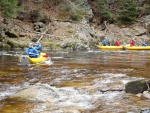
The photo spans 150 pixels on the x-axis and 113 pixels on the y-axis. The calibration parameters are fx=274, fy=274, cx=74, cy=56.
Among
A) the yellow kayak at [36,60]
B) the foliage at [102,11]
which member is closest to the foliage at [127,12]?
the foliage at [102,11]

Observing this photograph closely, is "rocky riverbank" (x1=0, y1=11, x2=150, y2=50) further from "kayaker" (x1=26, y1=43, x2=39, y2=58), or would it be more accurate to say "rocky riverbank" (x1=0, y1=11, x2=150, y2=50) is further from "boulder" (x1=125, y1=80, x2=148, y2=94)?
"boulder" (x1=125, y1=80, x2=148, y2=94)

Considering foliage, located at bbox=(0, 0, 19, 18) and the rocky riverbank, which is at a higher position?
foliage, located at bbox=(0, 0, 19, 18)

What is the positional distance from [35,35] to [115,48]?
7.37m

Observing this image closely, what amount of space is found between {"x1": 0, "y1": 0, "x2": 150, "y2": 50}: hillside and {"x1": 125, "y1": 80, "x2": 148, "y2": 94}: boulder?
1677cm

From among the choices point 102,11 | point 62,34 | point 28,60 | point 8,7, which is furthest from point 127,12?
point 28,60

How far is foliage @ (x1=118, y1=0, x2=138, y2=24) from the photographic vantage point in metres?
Result: 32.3

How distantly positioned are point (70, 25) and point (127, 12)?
8411 mm

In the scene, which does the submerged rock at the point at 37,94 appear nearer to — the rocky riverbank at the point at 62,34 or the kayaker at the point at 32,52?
the kayaker at the point at 32,52

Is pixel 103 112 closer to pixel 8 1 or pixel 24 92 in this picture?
pixel 24 92

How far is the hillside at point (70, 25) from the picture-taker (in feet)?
79.0

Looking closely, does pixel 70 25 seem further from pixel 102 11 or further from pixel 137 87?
pixel 137 87

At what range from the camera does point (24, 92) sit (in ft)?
21.5

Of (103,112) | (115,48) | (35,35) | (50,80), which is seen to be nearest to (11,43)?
(35,35)

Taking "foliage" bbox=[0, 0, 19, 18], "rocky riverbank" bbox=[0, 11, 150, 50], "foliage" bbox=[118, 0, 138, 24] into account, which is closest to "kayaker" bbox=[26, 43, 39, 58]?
"foliage" bbox=[0, 0, 19, 18]
